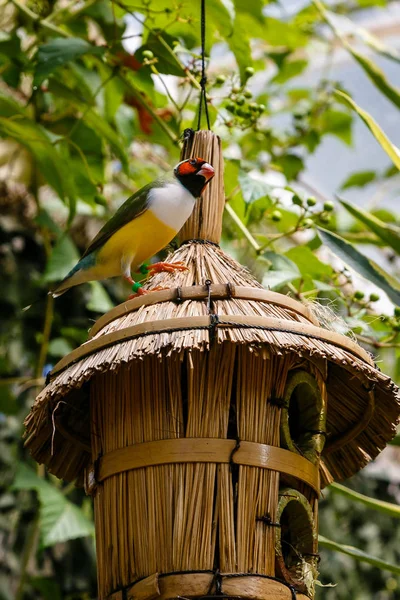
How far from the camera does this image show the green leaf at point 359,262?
2.13 metres

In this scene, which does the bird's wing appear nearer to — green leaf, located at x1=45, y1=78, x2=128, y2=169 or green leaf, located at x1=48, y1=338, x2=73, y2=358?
green leaf, located at x1=45, y1=78, x2=128, y2=169

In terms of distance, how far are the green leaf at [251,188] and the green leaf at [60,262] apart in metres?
0.97

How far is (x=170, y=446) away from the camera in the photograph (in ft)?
5.28

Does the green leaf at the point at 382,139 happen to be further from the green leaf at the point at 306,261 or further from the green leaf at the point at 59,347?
the green leaf at the point at 59,347

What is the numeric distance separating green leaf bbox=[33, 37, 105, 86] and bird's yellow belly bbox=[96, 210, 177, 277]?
66cm

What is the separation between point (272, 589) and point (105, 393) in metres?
0.48

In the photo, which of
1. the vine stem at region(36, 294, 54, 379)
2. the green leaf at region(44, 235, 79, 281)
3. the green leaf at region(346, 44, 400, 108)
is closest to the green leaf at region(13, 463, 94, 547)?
the vine stem at region(36, 294, 54, 379)

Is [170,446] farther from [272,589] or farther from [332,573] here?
[332,573]

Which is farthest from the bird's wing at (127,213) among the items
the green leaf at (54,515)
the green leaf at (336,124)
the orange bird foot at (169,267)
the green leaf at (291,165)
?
the green leaf at (336,124)

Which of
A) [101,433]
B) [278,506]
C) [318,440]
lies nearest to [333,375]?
[318,440]

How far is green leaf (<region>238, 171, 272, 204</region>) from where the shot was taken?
224 centimetres

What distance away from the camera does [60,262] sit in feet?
10.3

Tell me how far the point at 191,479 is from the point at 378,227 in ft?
3.22

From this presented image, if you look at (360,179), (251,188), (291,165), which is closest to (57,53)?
(251,188)
